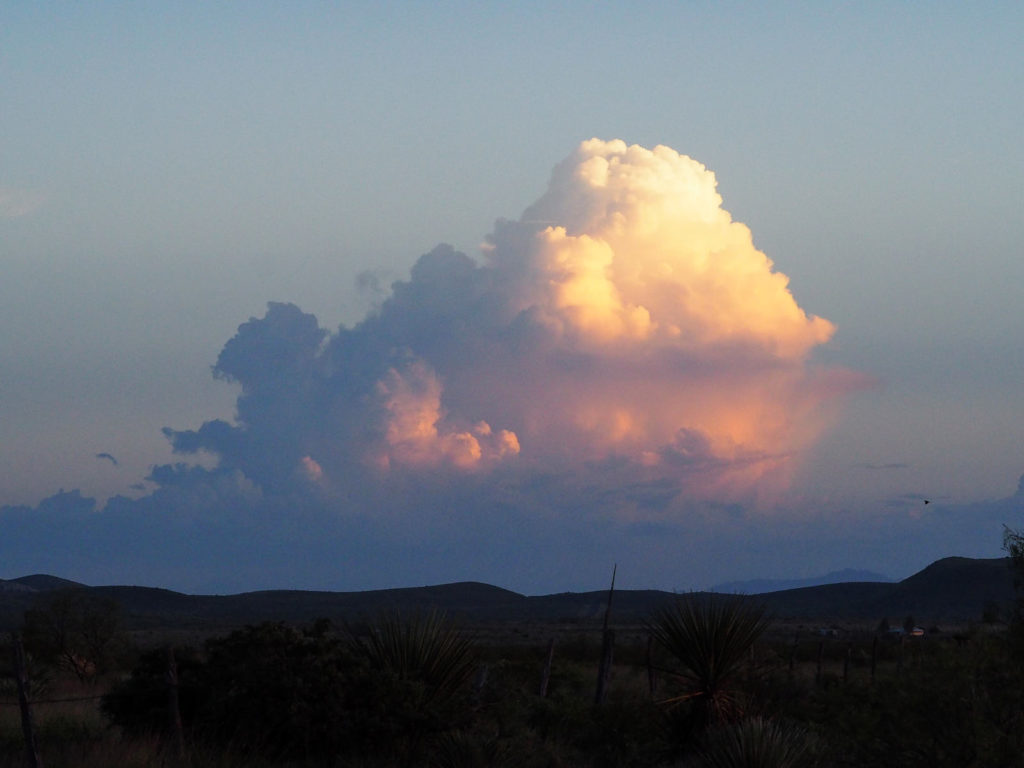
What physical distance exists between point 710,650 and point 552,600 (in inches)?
6151

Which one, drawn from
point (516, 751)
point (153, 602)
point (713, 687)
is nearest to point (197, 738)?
point (516, 751)

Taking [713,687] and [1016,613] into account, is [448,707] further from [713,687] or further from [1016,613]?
[1016,613]

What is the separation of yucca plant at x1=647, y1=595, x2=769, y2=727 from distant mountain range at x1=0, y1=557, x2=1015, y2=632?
10778 cm

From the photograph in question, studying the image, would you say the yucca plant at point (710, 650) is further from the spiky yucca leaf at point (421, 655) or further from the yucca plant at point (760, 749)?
the spiky yucca leaf at point (421, 655)

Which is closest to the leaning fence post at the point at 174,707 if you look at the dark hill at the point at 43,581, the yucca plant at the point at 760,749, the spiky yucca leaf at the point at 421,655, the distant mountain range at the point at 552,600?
the spiky yucca leaf at the point at 421,655

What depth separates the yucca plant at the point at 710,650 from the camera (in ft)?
59.4

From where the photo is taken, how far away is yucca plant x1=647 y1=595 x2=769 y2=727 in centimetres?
1809

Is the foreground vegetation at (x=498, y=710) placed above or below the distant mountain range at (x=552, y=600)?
below

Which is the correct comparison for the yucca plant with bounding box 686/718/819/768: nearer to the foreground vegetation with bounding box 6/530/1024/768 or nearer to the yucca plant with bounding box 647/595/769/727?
the foreground vegetation with bounding box 6/530/1024/768

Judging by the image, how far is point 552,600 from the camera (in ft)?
564

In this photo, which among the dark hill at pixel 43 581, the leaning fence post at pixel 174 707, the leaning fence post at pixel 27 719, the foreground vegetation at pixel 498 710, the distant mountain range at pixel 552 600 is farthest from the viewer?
the dark hill at pixel 43 581

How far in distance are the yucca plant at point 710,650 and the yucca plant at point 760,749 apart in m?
1.91

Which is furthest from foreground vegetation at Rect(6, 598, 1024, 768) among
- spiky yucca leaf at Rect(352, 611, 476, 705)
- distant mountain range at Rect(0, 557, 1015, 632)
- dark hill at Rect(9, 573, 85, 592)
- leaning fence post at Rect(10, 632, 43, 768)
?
dark hill at Rect(9, 573, 85, 592)

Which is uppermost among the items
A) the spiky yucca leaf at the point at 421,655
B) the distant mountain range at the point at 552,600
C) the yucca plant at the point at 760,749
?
the distant mountain range at the point at 552,600
